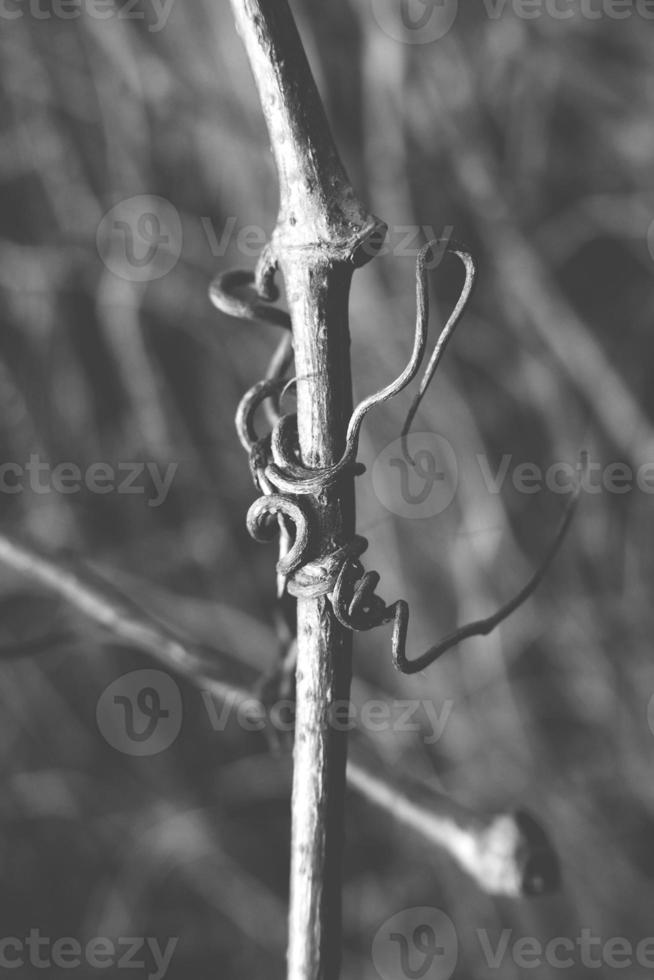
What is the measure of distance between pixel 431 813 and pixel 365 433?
0.66m

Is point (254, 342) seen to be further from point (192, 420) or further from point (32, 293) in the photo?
point (32, 293)

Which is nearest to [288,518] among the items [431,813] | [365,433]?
[431,813]

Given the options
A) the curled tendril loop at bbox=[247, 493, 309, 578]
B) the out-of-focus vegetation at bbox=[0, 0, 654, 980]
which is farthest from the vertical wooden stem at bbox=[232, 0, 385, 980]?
the out-of-focus vegetation at bbox=[0, 0, 654, 980]

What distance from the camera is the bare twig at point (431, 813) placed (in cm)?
31

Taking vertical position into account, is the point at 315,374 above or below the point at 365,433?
below

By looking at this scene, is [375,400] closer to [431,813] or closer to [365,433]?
[431,813]

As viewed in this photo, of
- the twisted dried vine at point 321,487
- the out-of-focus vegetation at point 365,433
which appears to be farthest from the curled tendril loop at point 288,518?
the out-of-focus vegetation at point 365,433

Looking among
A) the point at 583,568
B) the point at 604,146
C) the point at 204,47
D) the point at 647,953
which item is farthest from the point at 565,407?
the point at 647,953

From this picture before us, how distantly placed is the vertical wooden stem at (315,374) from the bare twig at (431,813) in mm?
93

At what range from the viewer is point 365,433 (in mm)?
952

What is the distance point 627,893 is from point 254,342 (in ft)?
2.81

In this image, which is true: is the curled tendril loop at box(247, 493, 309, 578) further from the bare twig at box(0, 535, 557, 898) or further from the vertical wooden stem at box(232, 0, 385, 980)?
the bare twig at box(0, 535, 557, 898)

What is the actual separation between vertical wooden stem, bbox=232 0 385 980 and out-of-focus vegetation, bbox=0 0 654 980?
70 cm

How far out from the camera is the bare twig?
0.31m
